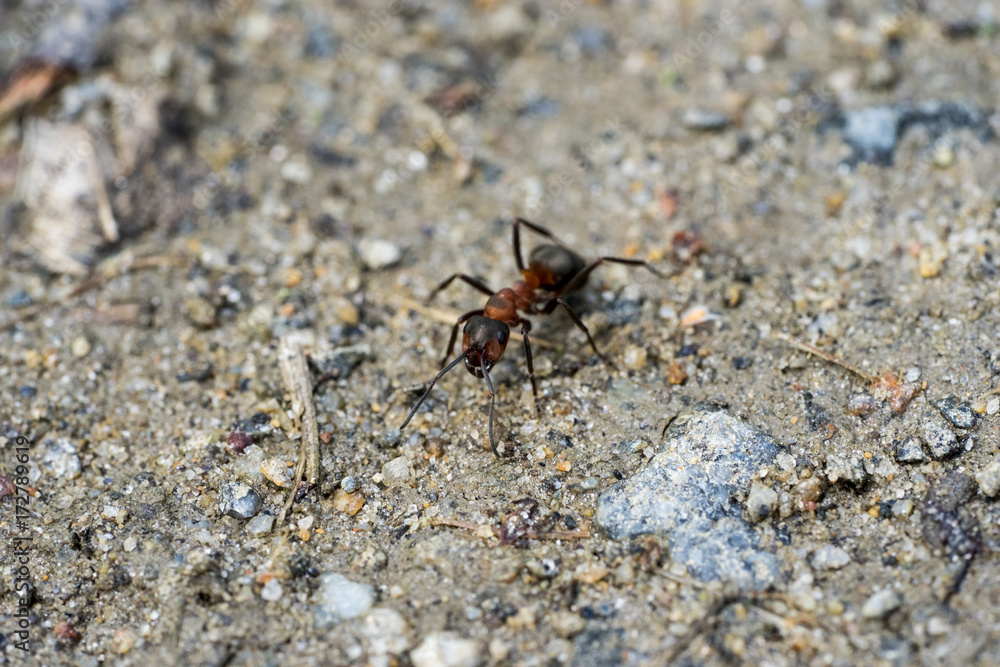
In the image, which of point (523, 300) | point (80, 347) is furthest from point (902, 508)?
point (80, 347)

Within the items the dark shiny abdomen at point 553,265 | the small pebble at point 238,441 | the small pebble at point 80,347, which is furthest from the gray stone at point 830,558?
the small pebble at point 80,347

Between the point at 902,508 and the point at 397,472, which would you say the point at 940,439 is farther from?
the point at 397,472

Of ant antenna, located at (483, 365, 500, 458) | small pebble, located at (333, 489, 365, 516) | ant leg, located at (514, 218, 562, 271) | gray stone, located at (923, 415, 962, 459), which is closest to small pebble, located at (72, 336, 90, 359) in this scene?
small pebble, located at (333, 489, 365, 516)

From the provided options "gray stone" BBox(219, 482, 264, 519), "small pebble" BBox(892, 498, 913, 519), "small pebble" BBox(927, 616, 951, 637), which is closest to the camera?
"small pebble" BBox(927, 616, 951, 637)

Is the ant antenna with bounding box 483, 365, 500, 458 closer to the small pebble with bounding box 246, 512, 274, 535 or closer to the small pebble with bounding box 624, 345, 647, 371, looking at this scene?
the small pebble with bounding box 624, 345, 647, 371

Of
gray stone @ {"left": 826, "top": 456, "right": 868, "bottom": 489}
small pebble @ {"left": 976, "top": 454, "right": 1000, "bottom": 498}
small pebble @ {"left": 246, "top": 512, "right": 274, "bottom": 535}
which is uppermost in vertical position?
small pebble @ {"left": 976, "top": 454, "right": 1000, "bottom": 498}

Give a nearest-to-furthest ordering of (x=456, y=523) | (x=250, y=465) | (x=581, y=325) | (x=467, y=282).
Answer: (x=456, y=523)
(x=250, y=465)
(x=581, y=325)
(x=467, y=282)

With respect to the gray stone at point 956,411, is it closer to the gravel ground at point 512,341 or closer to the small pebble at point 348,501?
the gravel ground at point 512,341
